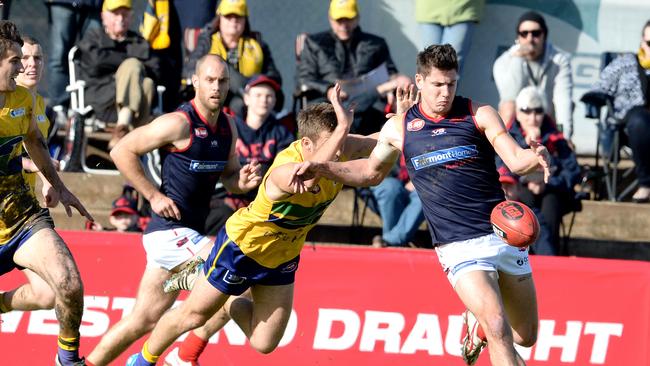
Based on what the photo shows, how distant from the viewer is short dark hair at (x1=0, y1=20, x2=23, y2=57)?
8578 mm

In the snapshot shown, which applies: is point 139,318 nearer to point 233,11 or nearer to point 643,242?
point 233,11

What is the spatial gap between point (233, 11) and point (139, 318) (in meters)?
4.14

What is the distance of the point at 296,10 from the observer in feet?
46.1

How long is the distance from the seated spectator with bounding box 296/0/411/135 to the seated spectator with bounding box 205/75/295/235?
718 mm

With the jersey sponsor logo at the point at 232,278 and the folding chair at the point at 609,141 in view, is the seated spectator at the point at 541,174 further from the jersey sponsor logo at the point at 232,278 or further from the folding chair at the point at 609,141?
the jersey sponsor logo at the point at 232,278

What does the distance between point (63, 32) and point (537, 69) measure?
15.8ft

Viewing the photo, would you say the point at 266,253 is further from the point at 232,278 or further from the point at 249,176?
the point at 249,176

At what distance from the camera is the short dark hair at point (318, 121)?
8.50m

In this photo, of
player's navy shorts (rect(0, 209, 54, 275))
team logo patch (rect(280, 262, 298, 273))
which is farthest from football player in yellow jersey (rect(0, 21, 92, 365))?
team logo patch (rect(280, 262, 298, 273))

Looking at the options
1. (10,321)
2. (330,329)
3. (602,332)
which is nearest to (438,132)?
(330,329)

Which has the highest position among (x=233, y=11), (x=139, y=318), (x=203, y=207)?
(x=233, y=11)

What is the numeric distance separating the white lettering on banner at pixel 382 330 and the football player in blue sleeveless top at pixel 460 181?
1.58m

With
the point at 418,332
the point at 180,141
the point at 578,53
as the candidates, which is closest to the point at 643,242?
the point at 578,53

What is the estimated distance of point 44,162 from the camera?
9.19 meters
